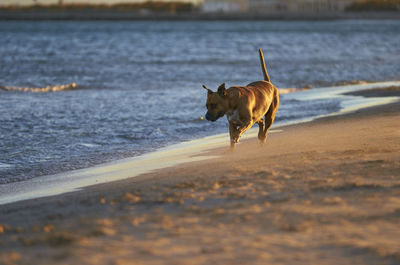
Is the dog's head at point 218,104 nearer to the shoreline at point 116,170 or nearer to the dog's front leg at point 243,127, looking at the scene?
the dog's front leg at point 243,127

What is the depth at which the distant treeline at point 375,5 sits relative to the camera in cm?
16015

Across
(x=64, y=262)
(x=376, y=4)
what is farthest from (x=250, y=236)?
(x=376, y=4)

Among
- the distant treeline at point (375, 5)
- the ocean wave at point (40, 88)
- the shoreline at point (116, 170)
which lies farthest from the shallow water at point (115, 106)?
the distant treeline at point (375, 5)

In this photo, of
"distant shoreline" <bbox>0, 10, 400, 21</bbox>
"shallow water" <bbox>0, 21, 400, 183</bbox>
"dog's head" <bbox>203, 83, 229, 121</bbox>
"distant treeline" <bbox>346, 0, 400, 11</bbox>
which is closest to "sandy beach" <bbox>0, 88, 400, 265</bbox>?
"dog's head" <bbox>203, 83, 229, 121</bbox>

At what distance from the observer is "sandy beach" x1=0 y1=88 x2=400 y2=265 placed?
11.3 ft

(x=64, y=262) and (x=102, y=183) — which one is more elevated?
(x=64, y=262)

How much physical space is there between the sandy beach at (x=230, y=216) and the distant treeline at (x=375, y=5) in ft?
536

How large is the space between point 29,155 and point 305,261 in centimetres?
570

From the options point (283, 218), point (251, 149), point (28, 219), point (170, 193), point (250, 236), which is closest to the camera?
point (250, 236)

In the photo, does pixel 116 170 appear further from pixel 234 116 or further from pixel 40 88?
pixel 40 88

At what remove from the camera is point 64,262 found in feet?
11.0

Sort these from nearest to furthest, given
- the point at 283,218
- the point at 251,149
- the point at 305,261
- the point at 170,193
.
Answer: the point at 305,261, the point at 283,218, the point at 170,193, the point at 251,149

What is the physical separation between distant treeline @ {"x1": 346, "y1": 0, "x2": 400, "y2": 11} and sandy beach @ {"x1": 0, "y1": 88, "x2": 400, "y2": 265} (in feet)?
536

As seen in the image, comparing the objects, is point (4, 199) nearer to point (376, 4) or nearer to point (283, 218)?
point (283, 218)
